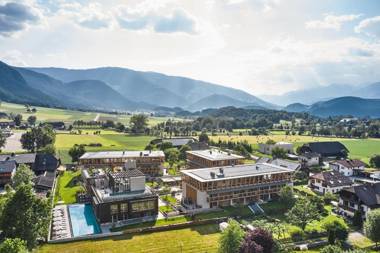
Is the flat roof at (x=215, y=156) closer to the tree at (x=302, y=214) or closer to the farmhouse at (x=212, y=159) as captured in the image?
the farmhouse at (x=212, y=159)

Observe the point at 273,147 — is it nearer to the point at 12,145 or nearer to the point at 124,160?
the point at 124,160

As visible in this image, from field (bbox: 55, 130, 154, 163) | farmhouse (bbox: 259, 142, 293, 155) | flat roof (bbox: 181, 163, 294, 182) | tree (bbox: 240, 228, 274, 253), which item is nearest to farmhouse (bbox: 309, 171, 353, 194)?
flat roof (bbox: 181, 163, 294, 182)

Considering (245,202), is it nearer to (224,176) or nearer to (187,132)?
(224,176)

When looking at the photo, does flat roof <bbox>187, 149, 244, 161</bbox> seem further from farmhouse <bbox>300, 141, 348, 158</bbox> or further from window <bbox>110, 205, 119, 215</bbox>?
farmhouse <bbox>300, 141, 348, 158</bbox>

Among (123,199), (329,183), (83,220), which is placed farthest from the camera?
(329,183)

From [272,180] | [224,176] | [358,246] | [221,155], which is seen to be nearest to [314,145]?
[221,155]

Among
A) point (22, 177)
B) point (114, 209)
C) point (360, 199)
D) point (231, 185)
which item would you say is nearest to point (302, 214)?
point (360, 199)
